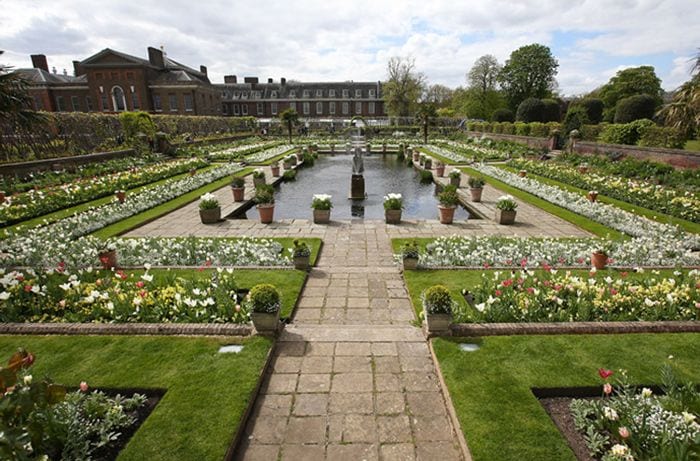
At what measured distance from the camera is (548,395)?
4051mm

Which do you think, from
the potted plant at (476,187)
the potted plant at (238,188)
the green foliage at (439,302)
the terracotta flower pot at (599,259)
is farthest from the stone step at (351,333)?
the potted plant at (476,187)

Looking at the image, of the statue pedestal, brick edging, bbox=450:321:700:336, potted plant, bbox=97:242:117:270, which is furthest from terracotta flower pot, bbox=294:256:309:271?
the statue pedestal

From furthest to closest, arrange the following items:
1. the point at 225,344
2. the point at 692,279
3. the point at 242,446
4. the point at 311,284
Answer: the point at 311,284, the point at 692,279, the point at 225,344, the point at 242,446

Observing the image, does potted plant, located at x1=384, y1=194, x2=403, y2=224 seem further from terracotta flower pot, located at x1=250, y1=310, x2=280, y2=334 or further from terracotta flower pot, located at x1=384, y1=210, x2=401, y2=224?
terracotta flower pot, located at x1=250, y1=310, x2=280, y2=334

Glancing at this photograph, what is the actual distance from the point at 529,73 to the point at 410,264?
56681mm

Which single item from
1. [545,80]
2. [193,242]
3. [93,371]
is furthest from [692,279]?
[545,80]

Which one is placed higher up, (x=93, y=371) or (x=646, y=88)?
(x=646, y=88)

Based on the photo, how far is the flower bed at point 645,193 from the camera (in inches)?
447

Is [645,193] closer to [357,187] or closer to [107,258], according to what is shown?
[357,187]

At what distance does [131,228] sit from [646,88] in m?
51.7

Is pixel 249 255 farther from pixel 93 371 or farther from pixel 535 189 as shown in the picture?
pixel 535 189

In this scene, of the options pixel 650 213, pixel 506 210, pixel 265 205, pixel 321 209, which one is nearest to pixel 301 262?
pixel 321 209

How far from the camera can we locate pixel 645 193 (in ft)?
42.6

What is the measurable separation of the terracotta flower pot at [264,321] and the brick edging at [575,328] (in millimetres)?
2392
